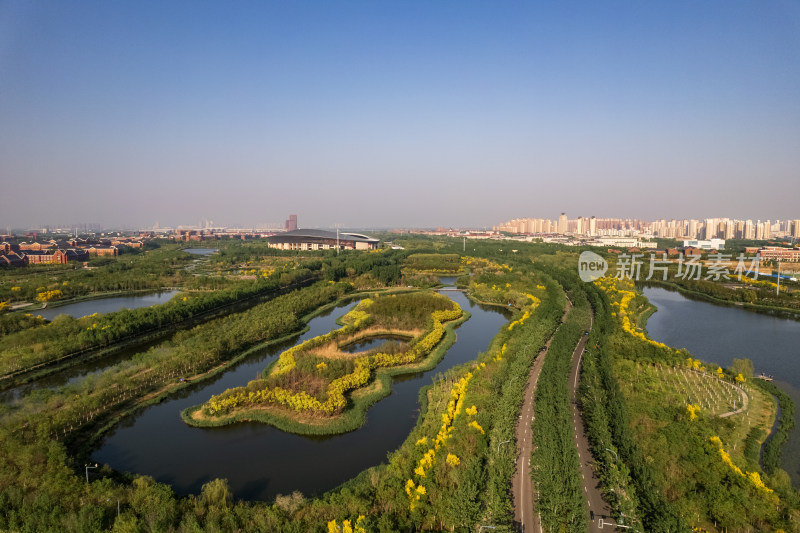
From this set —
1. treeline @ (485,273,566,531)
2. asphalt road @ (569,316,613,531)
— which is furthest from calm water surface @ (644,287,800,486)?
treeline @ (485,273,566,531)

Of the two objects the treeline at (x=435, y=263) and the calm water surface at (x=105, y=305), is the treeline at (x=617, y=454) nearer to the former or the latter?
the calm water surface at (x=105, y=305)

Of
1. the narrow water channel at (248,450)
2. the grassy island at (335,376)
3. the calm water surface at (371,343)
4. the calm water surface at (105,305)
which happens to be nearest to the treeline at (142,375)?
the narrow water channel at (248,450)

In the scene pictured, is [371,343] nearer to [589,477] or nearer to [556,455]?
[556,455]

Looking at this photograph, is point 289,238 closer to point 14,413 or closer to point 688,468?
point 14,413

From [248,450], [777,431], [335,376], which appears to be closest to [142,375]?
[248,450]

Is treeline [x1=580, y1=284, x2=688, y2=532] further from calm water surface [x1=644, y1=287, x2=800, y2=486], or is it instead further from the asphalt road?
calm water surface [x1=644, y1=287, x2=800, y2=486]

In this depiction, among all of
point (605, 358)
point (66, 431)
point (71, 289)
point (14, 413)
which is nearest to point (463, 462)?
point (605, 358)

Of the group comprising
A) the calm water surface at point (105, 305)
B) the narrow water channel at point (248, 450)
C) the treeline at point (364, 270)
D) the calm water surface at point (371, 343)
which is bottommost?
the narrow water channel at point (248, 450)
